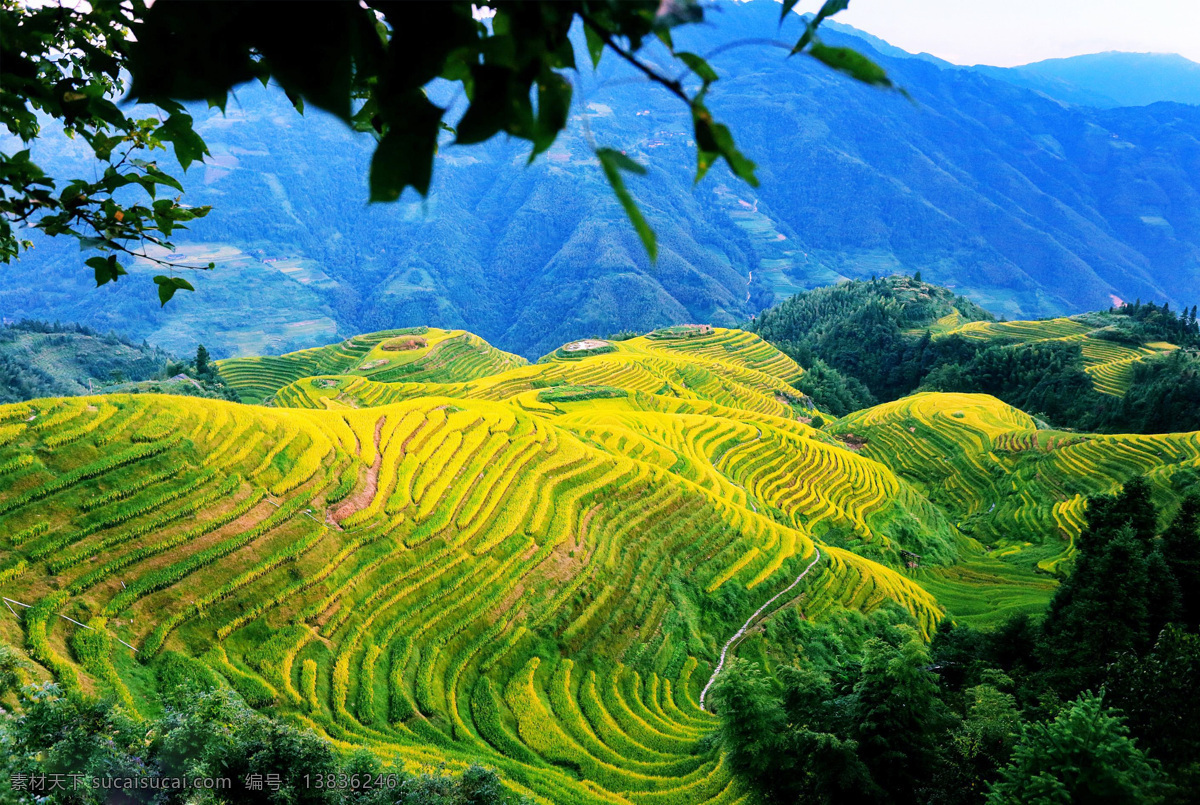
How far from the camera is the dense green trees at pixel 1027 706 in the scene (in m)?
6.09

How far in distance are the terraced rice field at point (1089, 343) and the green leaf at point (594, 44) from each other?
61.1m

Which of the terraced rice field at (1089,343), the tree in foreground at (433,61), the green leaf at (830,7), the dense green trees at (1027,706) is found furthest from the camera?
the terraced rice field at (1089,343)

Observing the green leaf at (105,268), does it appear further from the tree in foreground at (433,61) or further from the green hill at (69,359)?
the green hill at (69,359)

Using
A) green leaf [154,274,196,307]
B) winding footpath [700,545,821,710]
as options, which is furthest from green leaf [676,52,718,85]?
winding footpath [700,545,821,710]

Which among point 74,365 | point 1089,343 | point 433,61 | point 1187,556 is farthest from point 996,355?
point 74,365

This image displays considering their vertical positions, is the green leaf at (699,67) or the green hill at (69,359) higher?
the green hill at (69,359)

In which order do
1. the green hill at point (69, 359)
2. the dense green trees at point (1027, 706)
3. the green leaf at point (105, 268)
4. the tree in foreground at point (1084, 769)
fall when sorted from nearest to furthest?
the green leaf at point (105, 268), the tree in foreground at point (1084, 769), the dense green trees at point (1027, 706), the green hill at point (69, 359)

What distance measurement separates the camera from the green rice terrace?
30.9 ft

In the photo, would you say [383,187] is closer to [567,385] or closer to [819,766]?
[819,766]

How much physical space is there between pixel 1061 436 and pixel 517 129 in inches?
1739

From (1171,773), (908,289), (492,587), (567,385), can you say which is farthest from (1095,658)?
(908,289)

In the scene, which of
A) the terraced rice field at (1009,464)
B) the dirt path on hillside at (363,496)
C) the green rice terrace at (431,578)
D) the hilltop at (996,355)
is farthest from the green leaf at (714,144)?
the hilltop at (996,355)

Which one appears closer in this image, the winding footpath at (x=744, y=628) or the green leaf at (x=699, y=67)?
the green leaf at (x=699, y=67)

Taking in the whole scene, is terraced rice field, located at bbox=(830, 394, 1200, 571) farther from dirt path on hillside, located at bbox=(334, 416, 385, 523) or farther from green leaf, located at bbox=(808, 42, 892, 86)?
green leaf, located at bbox=(808, 42, 892, 86)
